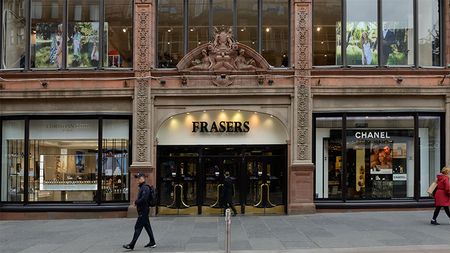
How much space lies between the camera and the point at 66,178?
65.3ft

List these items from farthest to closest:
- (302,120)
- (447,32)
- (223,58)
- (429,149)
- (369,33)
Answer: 1. (429,149)
2. (369,33)
3. (447,32)
4. (223,58)
5. (302,120)

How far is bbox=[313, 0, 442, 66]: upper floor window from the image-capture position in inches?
781

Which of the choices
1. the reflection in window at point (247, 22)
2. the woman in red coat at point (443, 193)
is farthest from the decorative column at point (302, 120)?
the woman in red coat at point (443, 193)

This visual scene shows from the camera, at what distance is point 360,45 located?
19.9 meters

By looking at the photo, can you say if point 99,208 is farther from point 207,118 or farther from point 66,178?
point 207,118

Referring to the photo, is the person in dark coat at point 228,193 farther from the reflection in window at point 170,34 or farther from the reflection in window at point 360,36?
the reflection in window at point 360,36

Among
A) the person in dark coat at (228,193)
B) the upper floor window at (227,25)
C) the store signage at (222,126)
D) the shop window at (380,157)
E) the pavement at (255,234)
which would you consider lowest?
the pavement at (255,234)

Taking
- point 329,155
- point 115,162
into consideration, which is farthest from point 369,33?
point 115,162

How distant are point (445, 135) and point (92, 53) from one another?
13951 millimetres

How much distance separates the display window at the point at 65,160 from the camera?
19.7 meters

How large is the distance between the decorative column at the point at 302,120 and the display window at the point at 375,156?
0.63 metres

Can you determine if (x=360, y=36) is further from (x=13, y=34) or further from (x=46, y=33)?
(x=13, y=34)

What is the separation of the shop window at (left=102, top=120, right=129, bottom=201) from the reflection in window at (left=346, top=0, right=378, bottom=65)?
9.16 meters

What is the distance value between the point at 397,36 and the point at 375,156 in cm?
474
